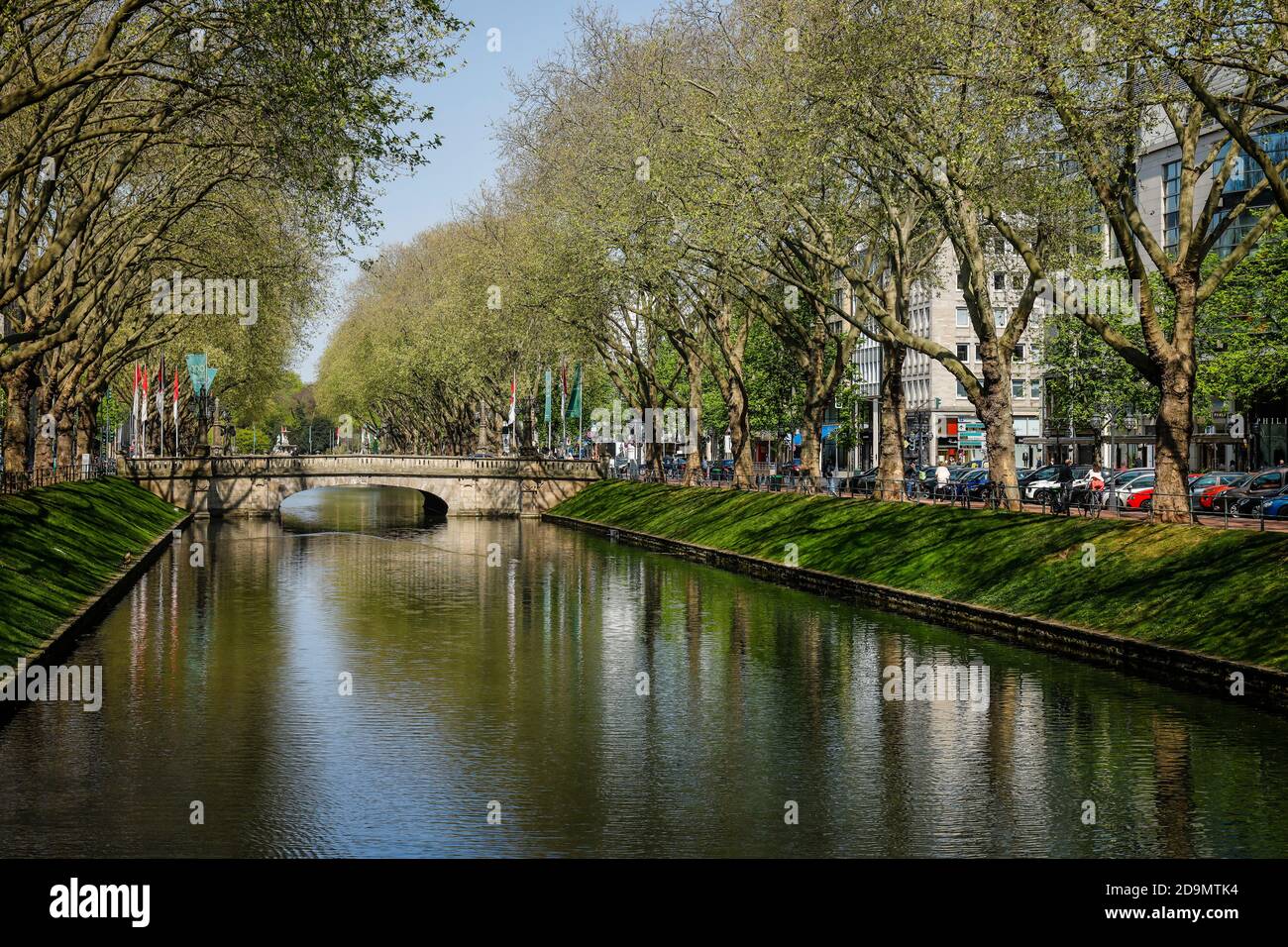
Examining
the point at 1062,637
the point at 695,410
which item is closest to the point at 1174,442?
the point at 1062,637

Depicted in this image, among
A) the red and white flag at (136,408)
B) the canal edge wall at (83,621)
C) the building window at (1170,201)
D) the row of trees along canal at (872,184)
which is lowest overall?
the canal edge wall at (83,621)

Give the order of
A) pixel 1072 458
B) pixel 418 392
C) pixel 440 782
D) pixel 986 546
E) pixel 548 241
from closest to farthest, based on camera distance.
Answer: pixel 440 782
pixel 986 546
pixel 548 241
pixel 1072 458
pixel 418 392

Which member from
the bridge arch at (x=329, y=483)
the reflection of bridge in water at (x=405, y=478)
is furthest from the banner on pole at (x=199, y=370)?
the bridge arch at (x=329, y=483)

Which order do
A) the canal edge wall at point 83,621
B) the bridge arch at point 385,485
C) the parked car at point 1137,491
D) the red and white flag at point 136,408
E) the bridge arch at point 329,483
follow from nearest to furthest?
the canal edge wall at point 83,621
the parked car at point 1137,491
the red and white flag at point 136,408
the bridge arch at point 329,483
the bridge arch at point 385,485

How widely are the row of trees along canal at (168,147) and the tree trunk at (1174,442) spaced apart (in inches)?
738

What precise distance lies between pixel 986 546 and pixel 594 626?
11928mm

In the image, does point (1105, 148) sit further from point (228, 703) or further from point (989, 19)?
point (228, 703)

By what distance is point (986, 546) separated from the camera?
4341 cm

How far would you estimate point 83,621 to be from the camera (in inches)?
1433

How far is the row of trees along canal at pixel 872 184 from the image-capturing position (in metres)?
32.9

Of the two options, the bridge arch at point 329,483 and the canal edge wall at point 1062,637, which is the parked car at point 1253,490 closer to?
the canal edge wall at point 1062,637

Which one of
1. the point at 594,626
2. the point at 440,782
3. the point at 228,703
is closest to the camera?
the point at 440,782

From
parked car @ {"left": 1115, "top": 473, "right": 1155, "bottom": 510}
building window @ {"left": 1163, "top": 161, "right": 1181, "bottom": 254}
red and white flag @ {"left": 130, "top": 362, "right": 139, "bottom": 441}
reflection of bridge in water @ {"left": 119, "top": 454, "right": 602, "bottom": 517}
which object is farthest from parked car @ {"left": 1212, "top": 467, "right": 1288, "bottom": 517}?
red and white flag @ {"left": 130, "top": 362, "right": 139, "bottom": 441}

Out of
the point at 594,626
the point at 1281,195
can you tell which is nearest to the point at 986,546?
the point at 594,626
